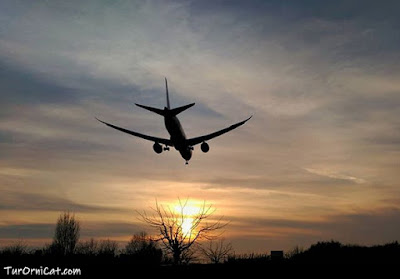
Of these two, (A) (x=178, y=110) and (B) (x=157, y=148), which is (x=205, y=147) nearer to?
(A) (x=178, y=110)

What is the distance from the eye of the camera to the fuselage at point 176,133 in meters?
58.4

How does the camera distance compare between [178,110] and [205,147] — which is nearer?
[178,110]

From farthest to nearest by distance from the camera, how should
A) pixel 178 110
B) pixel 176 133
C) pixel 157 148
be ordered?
pixel 157 148 → pixel 176 133 → pixel 178 110

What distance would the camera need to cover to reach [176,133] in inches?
2312

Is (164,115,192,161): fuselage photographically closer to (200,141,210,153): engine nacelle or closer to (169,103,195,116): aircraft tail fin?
(169,103,195,116): aircraft tail fin

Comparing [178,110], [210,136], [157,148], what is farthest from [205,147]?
[157,148]

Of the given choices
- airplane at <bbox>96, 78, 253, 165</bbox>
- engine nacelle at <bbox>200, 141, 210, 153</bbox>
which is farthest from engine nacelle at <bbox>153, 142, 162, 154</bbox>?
engine nacelle at <bbox>200, 141, 210, 153</bbox>

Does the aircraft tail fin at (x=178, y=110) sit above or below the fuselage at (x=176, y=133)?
above

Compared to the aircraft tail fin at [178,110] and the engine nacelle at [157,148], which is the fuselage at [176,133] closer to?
the aircraft tail fin at [178,110]

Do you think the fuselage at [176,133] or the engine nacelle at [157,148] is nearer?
the fuselage at [176,133]

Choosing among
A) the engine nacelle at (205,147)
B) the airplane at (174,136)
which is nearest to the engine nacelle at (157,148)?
the airplane at (174,136)

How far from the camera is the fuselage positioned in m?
58.4

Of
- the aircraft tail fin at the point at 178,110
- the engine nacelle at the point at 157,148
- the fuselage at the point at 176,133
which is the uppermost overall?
the aircraft tail fin at the point at 178,110

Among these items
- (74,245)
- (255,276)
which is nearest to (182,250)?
(255,276)
